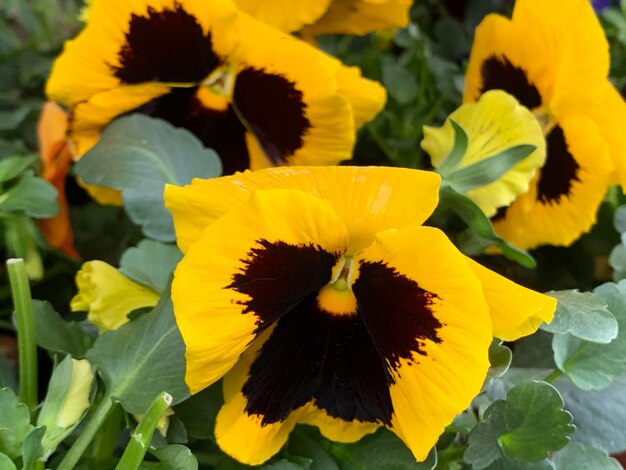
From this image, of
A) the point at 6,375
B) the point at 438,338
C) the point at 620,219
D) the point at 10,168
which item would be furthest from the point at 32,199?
the point at 620,219

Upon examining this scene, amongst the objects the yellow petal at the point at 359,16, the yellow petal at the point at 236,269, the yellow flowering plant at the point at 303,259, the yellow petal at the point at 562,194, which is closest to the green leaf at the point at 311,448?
the yellow flowering plant at the point at 303,259

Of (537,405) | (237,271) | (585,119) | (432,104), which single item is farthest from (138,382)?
(432,104)

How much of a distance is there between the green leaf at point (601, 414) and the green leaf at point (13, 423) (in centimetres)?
34

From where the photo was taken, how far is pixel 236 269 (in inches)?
15.2

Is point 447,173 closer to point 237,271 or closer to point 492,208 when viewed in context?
point 492,208

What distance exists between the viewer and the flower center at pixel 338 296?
1.48ft

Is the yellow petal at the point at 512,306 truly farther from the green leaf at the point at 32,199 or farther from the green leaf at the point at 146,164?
the green leaf at the point at 32,199

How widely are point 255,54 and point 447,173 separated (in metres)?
0.18

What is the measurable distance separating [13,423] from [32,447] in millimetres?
27

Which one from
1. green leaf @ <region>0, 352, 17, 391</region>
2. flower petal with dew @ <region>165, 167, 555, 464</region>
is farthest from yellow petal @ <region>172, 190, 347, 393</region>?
green leaf @ <region>0, 352, 17, 391</region>

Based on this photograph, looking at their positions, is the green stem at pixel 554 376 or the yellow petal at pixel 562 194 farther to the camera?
the yellow petal at pixel 562 194

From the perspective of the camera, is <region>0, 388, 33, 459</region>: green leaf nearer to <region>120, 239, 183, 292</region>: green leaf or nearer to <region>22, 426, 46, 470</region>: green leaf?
<region>22, 426, 46, 470</region>: green leaf

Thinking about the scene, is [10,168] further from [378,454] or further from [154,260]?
[378,454]

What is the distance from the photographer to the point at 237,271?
39 centimetres
